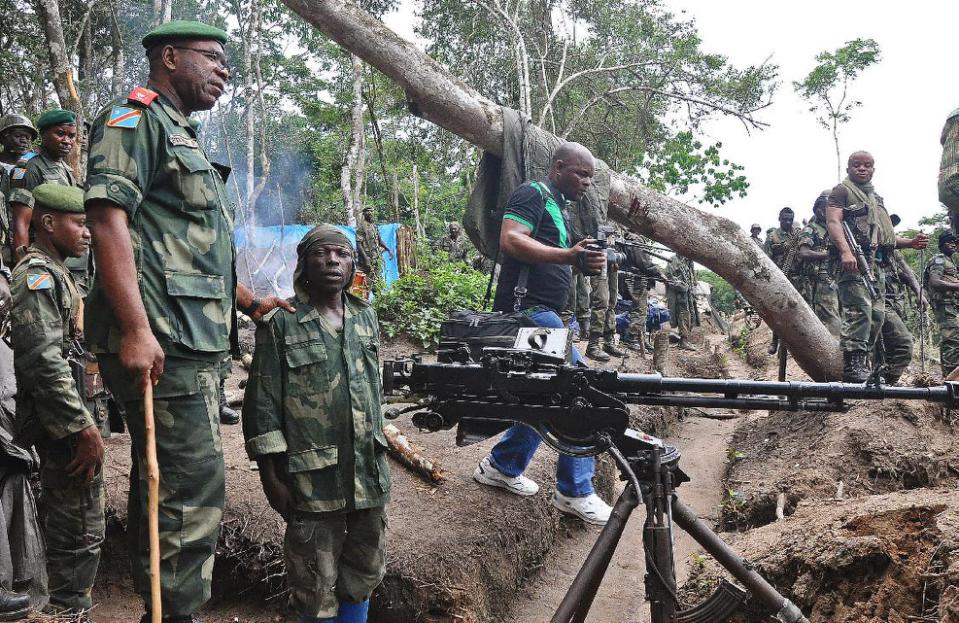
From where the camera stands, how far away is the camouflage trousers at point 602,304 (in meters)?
10.2

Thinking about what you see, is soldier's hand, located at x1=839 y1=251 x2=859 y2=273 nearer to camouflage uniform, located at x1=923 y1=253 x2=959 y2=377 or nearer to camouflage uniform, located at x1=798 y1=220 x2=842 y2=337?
camouflage uniform, located at x1=923 y1=253 x2=959 y2=377

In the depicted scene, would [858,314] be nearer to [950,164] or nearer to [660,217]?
[950,164]

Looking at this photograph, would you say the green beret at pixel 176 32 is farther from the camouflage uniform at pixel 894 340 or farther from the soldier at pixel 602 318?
the soldier at pixel 602 318

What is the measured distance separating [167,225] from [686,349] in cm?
1255

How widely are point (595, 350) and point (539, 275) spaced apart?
6.19 meters

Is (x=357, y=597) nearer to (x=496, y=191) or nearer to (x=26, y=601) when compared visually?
(x=26, y=601)

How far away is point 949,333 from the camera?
731 cm

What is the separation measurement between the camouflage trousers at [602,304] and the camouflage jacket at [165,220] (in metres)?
7.71

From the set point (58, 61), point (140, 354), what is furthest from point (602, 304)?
point (140, 354)

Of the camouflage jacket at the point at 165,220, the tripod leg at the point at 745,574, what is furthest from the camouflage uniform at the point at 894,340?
the camouflage jacket at the point at 165,220

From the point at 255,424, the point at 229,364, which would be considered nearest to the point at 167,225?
the point at 229,364

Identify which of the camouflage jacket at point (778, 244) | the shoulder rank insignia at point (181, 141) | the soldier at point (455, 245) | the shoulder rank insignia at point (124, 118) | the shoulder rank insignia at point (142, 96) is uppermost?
the camouflage jacket at point (778, 244)

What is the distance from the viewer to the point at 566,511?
462cm

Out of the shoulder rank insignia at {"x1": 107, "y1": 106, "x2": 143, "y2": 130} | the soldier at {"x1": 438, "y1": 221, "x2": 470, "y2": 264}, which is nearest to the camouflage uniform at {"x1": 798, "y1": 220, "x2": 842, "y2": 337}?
the soldier at {"x1": 438, "y1": 221, "x2": 470, "y2": 264}
